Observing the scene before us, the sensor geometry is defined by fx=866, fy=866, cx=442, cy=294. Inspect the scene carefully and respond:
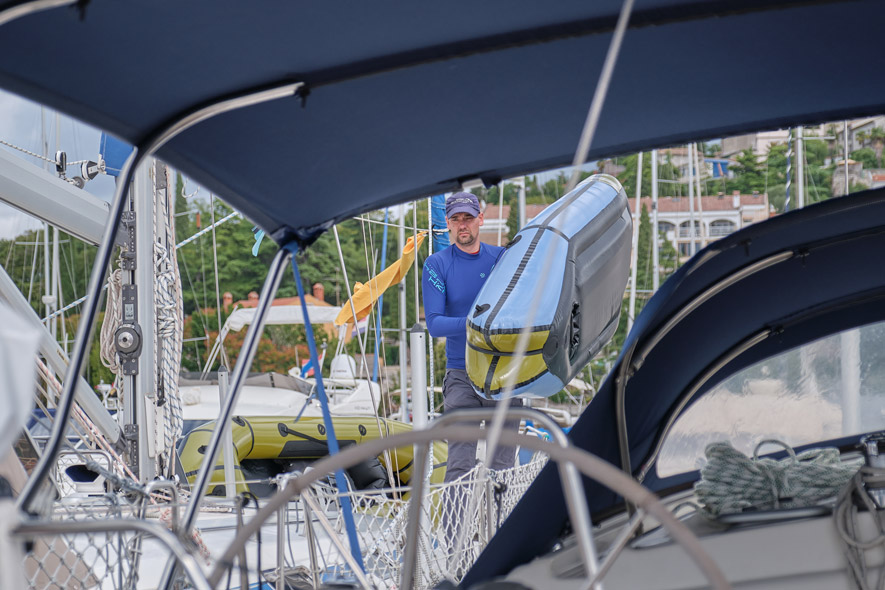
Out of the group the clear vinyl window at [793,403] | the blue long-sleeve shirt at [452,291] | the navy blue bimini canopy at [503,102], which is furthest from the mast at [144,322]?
the clear vinyl window at [793,403]

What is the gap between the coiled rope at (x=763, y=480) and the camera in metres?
2.11

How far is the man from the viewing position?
3818 millimetres

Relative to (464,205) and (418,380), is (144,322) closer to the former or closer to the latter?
(418,380)

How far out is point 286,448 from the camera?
6520mm

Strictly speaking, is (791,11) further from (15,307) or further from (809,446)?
(15,307)

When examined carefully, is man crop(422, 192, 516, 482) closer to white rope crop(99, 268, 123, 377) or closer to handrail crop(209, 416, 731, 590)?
white rope crop(99, 268, 123, 377)

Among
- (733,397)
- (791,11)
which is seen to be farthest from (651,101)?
(733,397)

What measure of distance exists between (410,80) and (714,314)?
1.01 metres

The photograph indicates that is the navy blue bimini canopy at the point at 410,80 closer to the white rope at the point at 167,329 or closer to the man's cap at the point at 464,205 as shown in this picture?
the man's cap at the point at 464,205

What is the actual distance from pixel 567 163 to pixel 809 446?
1.01 m

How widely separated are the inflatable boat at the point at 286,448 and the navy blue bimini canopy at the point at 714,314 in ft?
11.9

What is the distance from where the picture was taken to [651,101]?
215cm

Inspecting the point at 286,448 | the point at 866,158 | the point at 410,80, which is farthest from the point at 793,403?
the point at 866,158

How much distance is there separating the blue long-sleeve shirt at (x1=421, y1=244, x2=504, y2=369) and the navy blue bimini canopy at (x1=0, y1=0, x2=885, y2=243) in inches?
54.9
